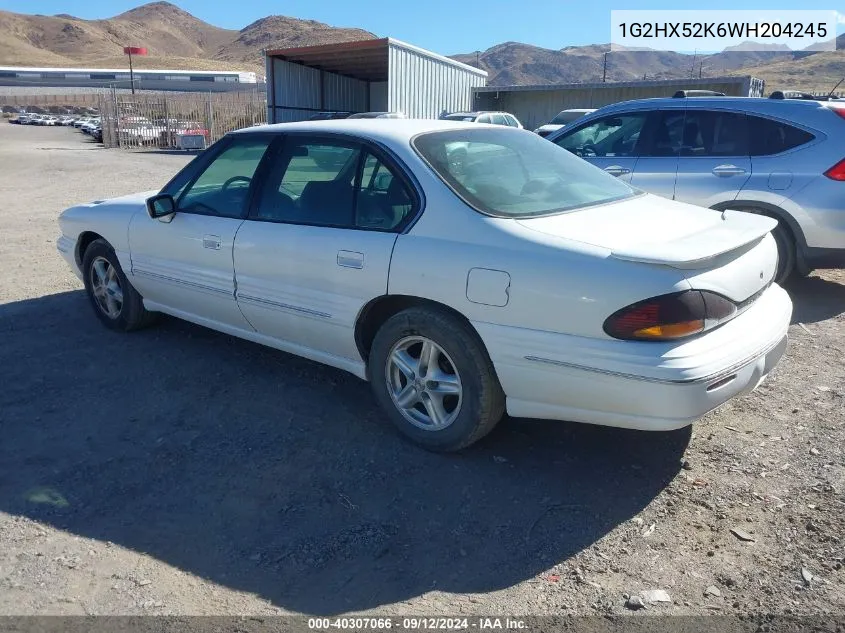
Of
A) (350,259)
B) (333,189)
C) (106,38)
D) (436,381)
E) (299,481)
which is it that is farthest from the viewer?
(106,38)

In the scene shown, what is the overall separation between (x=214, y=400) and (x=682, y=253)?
272cm

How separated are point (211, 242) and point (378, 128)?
127 centimetres

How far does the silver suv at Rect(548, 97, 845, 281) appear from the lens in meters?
5.79

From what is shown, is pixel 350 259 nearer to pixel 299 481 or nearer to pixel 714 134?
pixel 299 481

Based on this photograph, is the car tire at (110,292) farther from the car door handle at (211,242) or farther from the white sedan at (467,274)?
the car door handle at (211,242)

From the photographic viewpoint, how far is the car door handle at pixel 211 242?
14.0 feet

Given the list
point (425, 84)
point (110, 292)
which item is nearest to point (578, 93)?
point (425, 84)

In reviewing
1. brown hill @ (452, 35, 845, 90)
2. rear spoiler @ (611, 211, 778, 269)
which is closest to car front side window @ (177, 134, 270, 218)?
rear spoiler @ (611, 211, 778, 269)

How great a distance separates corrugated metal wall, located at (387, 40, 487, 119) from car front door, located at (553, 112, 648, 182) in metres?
15.4

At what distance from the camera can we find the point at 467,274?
318 cm

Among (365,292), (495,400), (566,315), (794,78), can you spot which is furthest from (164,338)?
(794,78)

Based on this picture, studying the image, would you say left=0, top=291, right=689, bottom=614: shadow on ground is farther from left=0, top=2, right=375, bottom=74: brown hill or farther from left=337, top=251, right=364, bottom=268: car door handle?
left=0, top=2, right=375, bottom=74: brown hill

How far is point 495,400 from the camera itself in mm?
3293

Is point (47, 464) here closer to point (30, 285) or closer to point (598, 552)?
point (598, 552)
